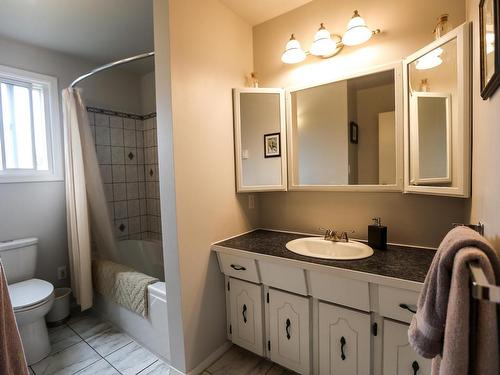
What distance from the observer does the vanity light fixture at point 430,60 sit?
51.1 inches

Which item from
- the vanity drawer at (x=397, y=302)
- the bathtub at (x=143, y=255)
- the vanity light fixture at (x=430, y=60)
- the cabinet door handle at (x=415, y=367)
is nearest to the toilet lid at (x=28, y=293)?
the bathtub at (x=143, y=255)

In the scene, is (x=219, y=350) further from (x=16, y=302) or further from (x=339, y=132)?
(x=339, y=132)

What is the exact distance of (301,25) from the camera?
1.91 meters

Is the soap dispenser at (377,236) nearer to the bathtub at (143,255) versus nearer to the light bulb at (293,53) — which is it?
the light bulb at (293,53)

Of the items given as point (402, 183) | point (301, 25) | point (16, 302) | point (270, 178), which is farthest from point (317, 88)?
point (16, 302)

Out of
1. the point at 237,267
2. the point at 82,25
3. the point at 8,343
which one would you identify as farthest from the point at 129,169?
the point at 8,343

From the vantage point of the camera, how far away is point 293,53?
1.81 m

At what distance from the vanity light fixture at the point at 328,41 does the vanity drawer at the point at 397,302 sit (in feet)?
4.73

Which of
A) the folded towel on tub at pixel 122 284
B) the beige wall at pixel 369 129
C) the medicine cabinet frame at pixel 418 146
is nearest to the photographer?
the medicine cabinet frame at pixel 418 146

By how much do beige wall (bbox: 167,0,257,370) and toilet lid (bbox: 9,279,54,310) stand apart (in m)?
1.09

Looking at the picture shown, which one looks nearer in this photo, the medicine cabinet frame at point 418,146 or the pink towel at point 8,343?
the pink towel at point 8,343

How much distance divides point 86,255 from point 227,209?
1.37 meters

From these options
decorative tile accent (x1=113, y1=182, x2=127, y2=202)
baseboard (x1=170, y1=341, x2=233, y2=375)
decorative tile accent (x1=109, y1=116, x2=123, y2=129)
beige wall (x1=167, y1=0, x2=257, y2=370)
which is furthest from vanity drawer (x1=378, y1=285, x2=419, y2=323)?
decorative tile accent (x1=109, y1=116, x2=123, y2=129)

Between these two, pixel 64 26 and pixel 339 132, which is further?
pixel 64 26
